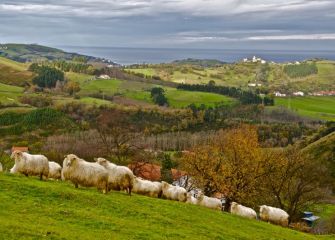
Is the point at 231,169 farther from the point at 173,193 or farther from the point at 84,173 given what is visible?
the point at 84,173

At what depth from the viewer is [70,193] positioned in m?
22.0

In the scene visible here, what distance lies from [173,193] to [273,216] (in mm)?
7497

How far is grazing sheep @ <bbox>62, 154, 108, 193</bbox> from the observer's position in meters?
24.5

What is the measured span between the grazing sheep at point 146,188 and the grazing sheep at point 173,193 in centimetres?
35

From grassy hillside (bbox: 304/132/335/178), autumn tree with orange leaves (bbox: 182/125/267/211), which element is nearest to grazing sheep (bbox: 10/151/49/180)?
autumn tree with orange leaves (bbox: 182/125/267/211)

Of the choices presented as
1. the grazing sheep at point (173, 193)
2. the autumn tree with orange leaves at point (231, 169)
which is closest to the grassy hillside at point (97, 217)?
the grazing sheep at point (173, 193)

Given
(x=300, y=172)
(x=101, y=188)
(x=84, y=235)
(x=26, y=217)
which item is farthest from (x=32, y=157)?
(x=300, y=172)

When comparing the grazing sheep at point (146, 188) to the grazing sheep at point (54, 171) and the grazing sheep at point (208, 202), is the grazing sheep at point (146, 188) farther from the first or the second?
the grazing sheep at point (54, 171)

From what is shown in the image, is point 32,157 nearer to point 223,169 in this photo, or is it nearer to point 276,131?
point 223,169

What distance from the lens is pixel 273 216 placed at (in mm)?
32375

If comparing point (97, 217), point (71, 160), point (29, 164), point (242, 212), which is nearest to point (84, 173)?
point (71, 160)

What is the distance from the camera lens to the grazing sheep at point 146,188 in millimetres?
29516

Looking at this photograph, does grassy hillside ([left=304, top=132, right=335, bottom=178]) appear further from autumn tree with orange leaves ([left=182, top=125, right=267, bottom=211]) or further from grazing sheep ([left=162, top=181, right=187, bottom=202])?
grazing sheep ([left=162, top=181, right=187, bottom=202])

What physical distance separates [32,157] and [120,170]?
505 centimetres
